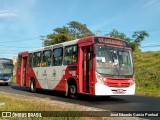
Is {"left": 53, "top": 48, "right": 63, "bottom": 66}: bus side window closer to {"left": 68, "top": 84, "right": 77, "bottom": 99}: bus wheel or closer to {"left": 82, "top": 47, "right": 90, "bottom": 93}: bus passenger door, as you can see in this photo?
{"left": 68, "top": 84, "right": 77, "bottom": 99}: bus wheel

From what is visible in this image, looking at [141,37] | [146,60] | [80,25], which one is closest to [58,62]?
[146,60]

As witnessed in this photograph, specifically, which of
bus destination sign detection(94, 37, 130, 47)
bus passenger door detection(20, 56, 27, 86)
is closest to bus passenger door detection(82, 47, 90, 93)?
bus destination sign detection(94, 37, 130, 47)

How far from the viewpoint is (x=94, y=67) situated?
51.3ft

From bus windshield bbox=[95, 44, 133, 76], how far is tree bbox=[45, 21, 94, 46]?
51319mm

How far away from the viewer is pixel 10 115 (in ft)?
31.9

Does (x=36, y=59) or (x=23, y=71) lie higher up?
(x=36, y=59)

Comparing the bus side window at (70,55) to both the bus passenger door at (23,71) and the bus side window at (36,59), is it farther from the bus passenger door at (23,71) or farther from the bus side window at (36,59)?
the bus passenger door at (23,71)

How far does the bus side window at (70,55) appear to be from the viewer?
1750 cm

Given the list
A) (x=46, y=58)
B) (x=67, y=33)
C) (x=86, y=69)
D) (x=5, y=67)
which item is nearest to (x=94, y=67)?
(x=86, y=69)

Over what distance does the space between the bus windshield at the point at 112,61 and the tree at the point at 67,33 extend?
168 ft

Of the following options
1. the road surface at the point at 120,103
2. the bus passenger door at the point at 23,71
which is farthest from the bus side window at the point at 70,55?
the bus passenger door at the point at 23,71

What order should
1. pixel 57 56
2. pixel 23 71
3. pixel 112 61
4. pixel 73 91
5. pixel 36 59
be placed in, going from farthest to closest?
pixel 23 71 < pixel 36 59 < pixel 57 56 < pixel 73 91 < pixel 112 61

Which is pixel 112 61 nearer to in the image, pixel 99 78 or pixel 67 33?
pixel 99 78

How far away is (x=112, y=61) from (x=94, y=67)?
1008 mm
